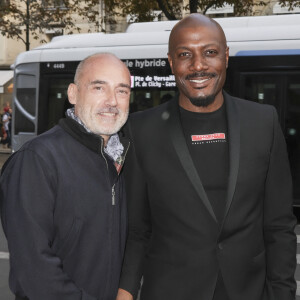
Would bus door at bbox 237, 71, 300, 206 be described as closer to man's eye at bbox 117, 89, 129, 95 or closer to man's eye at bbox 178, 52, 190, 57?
man's eye at bbox 178, 52, 190, 57

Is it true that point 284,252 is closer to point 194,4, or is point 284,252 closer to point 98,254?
point 98,254

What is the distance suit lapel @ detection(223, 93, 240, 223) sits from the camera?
215 centimetres

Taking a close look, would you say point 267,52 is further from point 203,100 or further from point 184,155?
point 184,155

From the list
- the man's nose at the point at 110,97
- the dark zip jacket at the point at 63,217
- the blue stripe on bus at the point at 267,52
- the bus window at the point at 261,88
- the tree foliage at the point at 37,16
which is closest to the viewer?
the dark zip jacket at the point at 63,217

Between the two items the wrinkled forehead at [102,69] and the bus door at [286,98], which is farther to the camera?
the bus door at [286,98]

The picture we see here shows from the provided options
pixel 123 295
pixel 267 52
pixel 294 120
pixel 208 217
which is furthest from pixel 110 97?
pixel 267 52

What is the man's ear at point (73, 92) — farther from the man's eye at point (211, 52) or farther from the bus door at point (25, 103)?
the bus door at point (25, 103)

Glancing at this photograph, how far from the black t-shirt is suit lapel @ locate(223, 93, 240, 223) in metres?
0.04

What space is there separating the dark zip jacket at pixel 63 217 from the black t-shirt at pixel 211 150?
1.20 ft

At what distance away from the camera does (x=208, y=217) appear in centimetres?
216

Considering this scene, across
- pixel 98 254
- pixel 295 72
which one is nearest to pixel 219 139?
pixel 98 254

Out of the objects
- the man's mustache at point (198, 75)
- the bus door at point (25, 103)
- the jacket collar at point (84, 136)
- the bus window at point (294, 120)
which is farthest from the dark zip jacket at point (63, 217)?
the bus door at point (25, 103)

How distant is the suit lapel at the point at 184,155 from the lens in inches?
84.7

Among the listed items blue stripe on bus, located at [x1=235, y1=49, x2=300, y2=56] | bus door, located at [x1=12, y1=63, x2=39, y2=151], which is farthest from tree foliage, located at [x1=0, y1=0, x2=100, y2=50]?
blue stripe on bus, located at [x1=235, y1=49, x2=300, y2=56]
